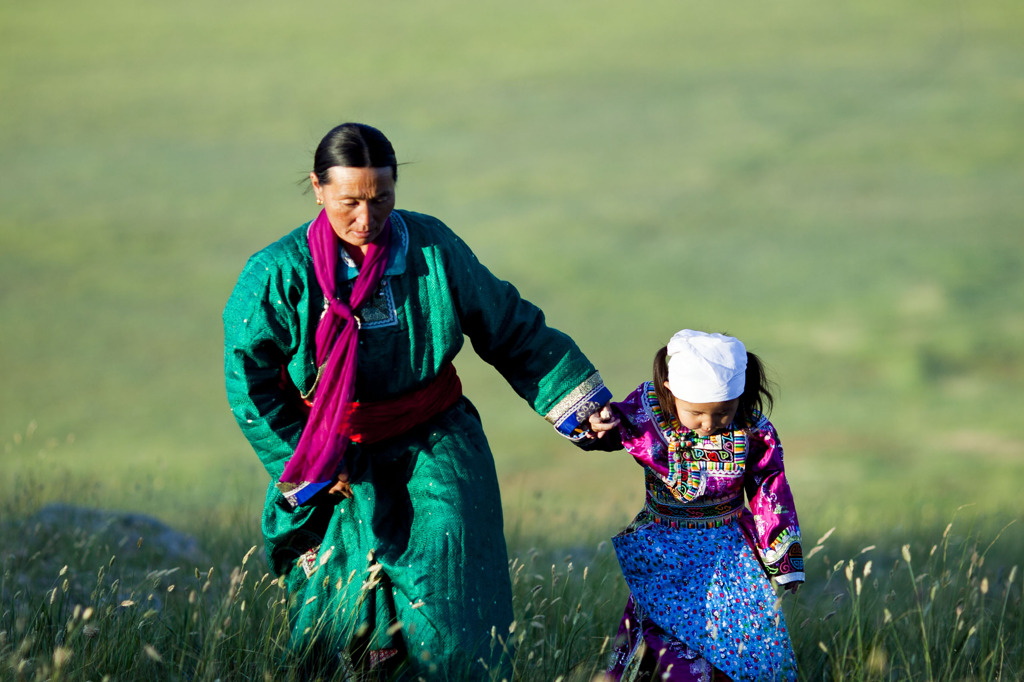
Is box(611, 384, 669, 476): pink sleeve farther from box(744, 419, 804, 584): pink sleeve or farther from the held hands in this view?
the held hands

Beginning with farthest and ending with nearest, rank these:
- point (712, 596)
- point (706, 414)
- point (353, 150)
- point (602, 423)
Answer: point (602, 423), point (712, 596), point (706, 414), point (353, 150)

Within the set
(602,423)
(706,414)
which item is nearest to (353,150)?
(602,423)

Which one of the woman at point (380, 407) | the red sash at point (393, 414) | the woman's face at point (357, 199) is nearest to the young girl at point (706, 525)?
the woman at point (380, 407)

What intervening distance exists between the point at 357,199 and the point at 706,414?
1.25 m

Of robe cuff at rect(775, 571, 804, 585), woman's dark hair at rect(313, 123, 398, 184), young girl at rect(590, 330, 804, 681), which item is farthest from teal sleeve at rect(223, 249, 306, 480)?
robe cuff at rect(775, 571, 804, 585)

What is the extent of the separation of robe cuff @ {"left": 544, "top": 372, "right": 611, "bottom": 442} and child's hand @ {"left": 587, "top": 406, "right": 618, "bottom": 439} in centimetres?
2

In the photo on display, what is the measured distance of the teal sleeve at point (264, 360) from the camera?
366 centimetres

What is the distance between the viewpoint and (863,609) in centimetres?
473

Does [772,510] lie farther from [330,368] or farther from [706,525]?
[330,368]

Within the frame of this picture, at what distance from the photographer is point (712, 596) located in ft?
12.5

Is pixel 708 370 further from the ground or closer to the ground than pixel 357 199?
closer to the ground

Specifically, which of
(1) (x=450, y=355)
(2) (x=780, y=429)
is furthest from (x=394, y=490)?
(2) (x=780, y=429)

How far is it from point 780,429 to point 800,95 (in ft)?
48.5

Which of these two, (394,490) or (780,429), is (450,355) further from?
(780,429)
